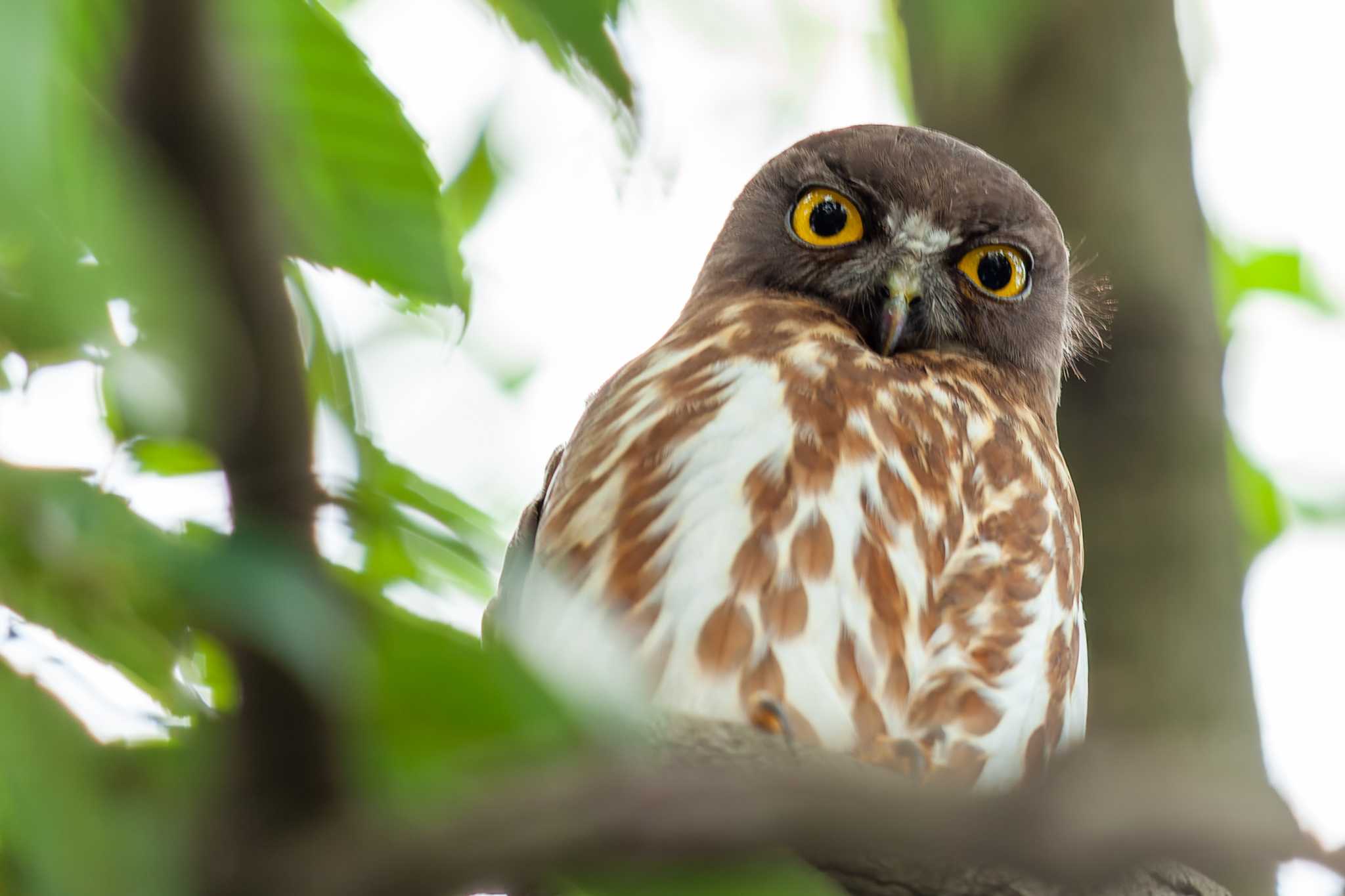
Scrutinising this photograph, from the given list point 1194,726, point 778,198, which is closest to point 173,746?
point 1194,726

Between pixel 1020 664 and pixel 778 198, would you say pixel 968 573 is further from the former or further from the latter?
pixel 778 198

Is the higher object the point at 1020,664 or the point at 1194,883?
the point at 1020,664

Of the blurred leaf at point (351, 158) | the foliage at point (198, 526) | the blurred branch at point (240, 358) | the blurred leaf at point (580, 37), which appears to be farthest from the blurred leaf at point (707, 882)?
the blurred leaf at point (580, 37)

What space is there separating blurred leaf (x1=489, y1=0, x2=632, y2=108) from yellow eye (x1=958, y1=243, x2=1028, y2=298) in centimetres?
285

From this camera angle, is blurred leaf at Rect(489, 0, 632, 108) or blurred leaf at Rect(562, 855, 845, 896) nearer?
blurred leaf at Rect(562, 855, 845, 896)

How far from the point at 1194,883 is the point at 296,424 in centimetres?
157

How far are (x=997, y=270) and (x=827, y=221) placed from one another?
0.45 meters

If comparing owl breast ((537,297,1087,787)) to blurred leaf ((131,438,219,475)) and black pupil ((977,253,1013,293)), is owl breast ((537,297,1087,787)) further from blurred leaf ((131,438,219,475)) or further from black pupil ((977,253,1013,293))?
blurred leaf ((131,438,219,475))

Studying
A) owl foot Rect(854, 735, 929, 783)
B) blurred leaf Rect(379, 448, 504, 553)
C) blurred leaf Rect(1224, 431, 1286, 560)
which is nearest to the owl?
owl foot Rect(854, 735, 929, 783)

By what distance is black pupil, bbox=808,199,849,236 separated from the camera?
3771mm

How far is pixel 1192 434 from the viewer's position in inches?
134

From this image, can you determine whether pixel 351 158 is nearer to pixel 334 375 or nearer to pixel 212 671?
pixel 334 375

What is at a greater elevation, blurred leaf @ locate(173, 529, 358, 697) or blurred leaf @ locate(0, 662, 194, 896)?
blurred leaf @ locate(173, 529, 358, 697)

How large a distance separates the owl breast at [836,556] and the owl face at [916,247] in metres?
0.36
